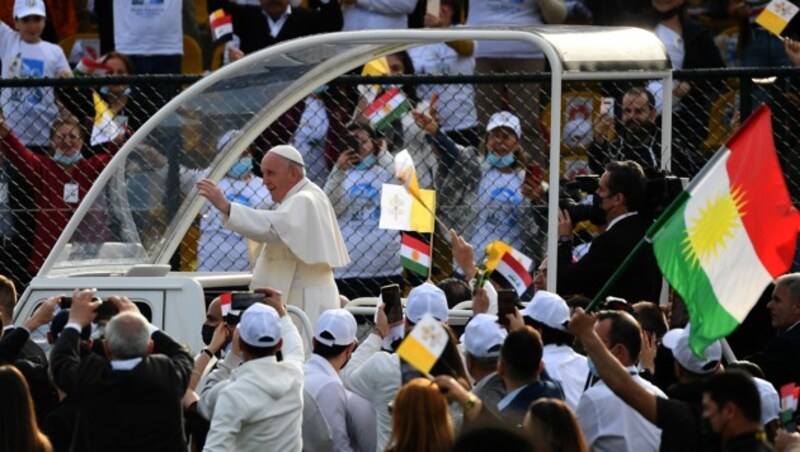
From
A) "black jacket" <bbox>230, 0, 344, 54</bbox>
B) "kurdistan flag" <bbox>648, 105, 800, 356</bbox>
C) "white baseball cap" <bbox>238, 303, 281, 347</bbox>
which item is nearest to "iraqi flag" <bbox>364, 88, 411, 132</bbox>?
"white baseball cap" <bbox>238, 303, 281, 347</bbox>

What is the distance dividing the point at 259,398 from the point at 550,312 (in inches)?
52.7

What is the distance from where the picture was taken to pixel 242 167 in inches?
529

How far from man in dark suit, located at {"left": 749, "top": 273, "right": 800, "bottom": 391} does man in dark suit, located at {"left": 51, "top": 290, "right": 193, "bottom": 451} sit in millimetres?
3138

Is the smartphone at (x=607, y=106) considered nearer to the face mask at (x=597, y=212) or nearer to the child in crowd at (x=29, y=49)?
the face mask at (x=597, y=212)

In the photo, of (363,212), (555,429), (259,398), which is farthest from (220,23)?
(555,429)

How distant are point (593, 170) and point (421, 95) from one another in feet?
4.79

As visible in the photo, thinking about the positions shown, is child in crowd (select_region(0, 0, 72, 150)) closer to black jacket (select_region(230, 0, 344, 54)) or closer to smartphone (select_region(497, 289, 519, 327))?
black jacket (select_region(230, 0, 344, 54))

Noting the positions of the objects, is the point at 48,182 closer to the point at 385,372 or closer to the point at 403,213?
the point at 403,213

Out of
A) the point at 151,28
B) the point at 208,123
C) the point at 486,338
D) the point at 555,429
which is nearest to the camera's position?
the point at 555,429

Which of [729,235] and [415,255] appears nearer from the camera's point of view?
[729,235]

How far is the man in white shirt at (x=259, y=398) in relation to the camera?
9.04m

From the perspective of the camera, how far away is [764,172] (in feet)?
27.3

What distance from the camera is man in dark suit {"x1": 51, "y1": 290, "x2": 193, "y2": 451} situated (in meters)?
8.67

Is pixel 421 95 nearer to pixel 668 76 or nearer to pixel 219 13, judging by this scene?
pixel 219 13
